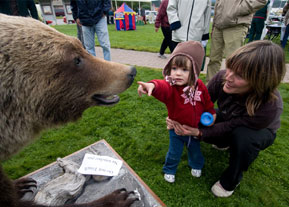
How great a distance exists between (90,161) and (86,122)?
5.74 ft

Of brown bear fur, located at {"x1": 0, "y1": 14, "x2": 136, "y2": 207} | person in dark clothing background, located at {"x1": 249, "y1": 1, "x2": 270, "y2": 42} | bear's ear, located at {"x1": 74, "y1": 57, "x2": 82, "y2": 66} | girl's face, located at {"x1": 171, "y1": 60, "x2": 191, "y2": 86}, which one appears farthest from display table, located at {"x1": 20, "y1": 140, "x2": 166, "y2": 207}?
person in dark clothing background, located at {"x1": 249, "y1": 1, "x2": 270, "y2": 42}

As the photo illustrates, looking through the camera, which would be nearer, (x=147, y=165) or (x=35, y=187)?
(x=35, y=187)

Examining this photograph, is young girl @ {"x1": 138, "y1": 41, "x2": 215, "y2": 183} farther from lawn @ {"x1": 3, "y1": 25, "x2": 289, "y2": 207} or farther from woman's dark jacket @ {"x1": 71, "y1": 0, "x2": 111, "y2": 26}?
woman's dark jacket @ {"x1": 71, "y1": 0, "x2": 111, "y2": 26}

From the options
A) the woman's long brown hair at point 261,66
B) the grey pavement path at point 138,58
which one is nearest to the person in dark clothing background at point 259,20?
the grey pavement path at point 138,58

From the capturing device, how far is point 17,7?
16.2 feet

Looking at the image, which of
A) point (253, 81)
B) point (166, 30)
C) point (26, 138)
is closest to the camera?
point (26, 138)

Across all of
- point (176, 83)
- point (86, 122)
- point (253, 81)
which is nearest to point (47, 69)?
point (176, 83)

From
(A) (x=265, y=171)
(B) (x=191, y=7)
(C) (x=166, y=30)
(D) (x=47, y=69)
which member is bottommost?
(A) (x=265, y=171)

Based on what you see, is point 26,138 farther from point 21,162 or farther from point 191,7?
point 191,7

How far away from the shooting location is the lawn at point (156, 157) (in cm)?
251

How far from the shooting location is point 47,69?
4.74 ft

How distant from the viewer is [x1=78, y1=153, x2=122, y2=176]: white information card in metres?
2.21

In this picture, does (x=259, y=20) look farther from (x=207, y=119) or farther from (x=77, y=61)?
(x=77, y=61)

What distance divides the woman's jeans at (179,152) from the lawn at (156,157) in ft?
0.66
